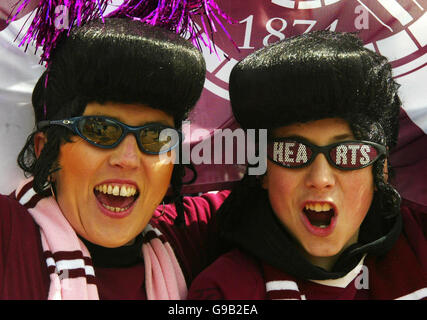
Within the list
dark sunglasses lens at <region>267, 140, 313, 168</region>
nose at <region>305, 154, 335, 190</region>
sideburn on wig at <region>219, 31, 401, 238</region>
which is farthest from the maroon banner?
nose at <region>305, 154, 335, 190</region>

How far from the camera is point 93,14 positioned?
216 centimetres

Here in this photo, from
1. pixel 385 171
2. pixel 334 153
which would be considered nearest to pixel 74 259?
pixel 334 153

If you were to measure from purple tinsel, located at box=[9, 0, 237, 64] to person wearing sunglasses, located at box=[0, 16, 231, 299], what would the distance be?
0.04 m

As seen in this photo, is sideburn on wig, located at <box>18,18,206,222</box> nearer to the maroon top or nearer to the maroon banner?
the maroon top

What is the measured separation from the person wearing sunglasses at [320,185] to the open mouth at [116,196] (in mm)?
385

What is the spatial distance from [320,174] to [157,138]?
0.62 metres

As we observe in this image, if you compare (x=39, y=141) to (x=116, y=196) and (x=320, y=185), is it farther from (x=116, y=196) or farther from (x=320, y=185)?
(x=320, y=185)

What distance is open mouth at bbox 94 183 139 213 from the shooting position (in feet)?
6.79

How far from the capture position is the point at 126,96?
2.04 meters

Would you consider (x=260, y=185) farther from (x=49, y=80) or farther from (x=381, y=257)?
(x=49, y=80)

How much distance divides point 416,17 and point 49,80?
1734 millimetres

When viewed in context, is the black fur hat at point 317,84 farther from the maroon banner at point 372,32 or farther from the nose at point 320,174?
the maroon banner at point 372,32

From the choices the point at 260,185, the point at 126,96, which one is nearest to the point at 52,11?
the point at 126,96
